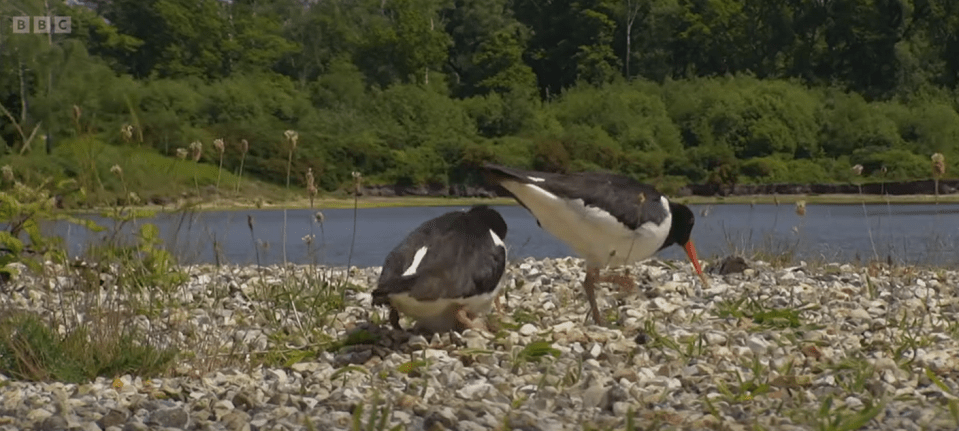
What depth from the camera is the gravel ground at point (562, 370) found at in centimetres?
538

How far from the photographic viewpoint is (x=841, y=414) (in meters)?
5.29

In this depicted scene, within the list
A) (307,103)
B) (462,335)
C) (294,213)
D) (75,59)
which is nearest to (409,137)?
(307,103)

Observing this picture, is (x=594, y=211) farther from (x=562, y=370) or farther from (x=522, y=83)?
(x=522, y=83)

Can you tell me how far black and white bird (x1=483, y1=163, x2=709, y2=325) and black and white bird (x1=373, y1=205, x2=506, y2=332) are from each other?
33 centimetres

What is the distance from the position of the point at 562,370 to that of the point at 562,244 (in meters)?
15.8

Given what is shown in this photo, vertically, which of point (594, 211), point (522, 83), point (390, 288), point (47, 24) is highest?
point (47, 24)

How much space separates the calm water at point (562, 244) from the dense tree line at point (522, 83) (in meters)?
7.89

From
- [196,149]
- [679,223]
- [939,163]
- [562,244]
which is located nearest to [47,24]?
[196,149]

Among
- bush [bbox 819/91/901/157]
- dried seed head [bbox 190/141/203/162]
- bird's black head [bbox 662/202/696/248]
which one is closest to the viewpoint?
dried seed head [bbox 190/141/203/162]

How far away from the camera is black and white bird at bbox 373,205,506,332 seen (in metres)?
6.63

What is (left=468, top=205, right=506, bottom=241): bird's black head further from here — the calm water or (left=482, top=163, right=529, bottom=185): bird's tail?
the calm water

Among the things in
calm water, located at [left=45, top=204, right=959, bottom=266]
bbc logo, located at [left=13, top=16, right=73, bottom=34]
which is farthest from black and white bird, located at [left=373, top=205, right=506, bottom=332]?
bbc logo, located at [left=13, top=16, right=73, bottom=34]

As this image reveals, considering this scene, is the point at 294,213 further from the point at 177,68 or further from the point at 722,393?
the point at 722,393

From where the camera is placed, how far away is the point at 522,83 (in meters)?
62.2
